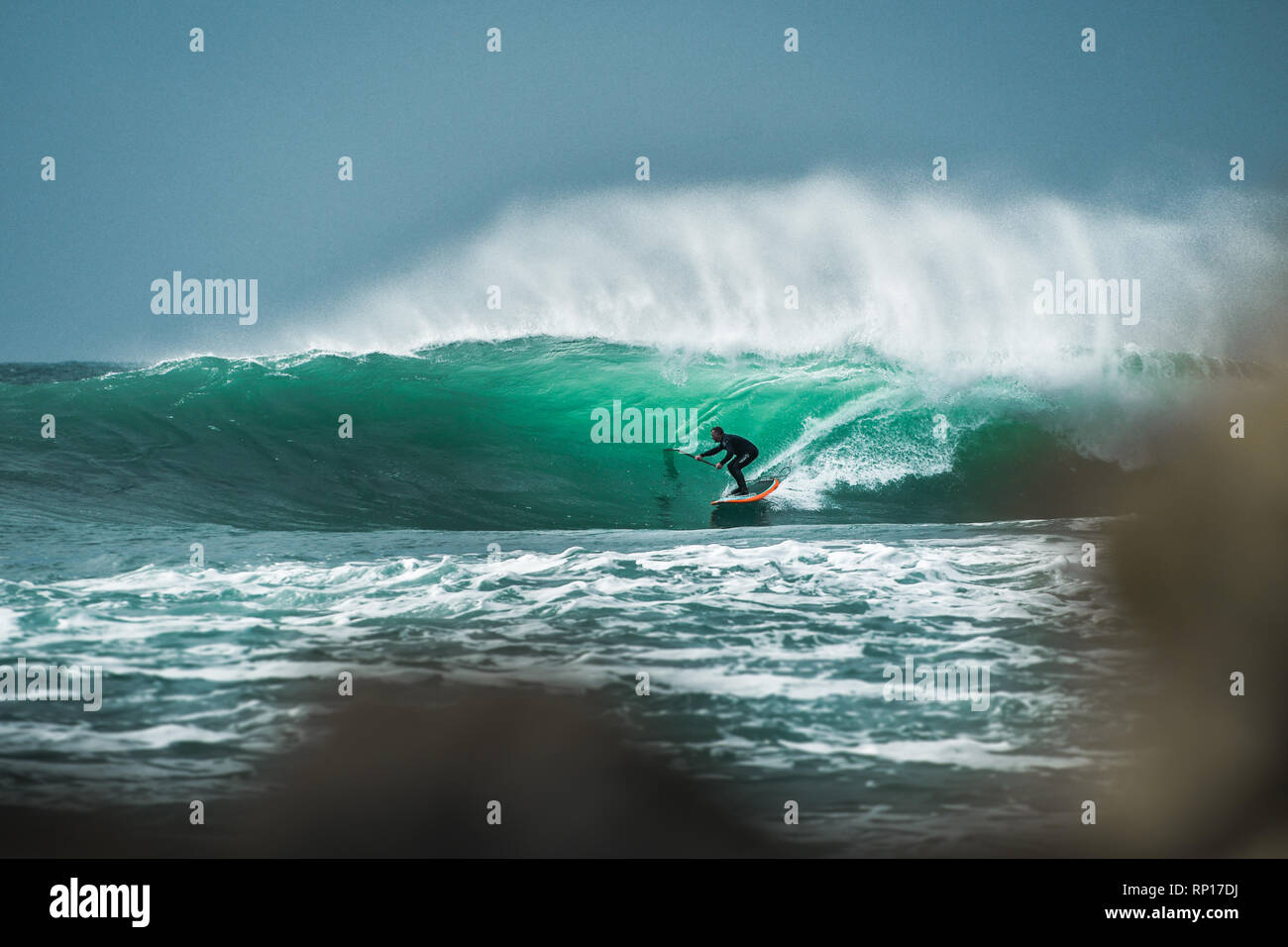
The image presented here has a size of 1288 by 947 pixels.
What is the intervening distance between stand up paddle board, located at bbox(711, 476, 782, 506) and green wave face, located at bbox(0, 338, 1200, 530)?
0.58 ft

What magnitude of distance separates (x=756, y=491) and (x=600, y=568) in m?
3.98

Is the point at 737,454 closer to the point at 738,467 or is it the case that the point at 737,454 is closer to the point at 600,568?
the point at 738,467

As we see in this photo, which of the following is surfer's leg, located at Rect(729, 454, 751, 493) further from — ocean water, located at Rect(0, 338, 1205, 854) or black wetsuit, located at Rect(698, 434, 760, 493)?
ocean water, located at Rect(0, 338, 1205, 854)

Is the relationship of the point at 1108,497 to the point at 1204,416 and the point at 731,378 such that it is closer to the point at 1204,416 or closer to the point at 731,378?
the point at 1204,416

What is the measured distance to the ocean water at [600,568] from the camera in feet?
14.1

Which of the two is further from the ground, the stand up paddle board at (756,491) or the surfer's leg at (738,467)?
the surfer's leg at (738,467)

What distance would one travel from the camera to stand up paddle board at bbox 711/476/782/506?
1114 centimetres

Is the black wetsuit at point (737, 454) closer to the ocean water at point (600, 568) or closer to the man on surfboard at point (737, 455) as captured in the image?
the man on surfboard at point (737, 455)

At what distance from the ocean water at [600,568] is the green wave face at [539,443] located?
0.20 ft

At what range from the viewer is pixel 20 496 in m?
10.7

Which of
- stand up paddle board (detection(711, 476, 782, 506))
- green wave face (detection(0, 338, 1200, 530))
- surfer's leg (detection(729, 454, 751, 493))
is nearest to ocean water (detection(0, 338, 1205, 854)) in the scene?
green wave face (detection(0, 338, 1200, 530))

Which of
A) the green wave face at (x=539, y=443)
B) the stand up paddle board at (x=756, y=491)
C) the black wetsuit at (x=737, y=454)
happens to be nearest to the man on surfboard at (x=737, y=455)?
the black wetsuit at (x=737, y=454)

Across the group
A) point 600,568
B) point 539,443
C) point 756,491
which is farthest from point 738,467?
point 539,443
